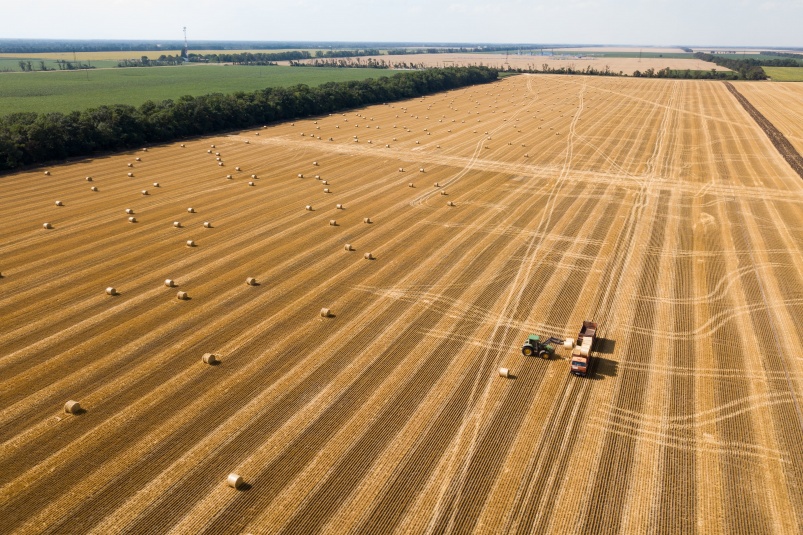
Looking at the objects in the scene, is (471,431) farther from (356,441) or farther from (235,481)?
(235,481)

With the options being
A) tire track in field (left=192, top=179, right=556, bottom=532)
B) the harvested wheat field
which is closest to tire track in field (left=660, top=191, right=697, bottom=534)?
the harvested wheat field

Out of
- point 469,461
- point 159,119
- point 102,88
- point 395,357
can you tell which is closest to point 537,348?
point 395,357

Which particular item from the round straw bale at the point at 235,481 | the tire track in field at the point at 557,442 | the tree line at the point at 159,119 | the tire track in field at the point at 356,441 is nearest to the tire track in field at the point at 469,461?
the tire track in field at the point at 557,442

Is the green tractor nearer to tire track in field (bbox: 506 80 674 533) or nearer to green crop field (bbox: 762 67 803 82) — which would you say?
tire track in field (bbox: 506 80 674 533)

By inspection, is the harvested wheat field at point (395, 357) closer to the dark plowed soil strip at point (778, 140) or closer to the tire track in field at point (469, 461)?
the tire track in field at point (469, 461)

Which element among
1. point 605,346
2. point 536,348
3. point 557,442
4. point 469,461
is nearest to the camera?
point 469,461
